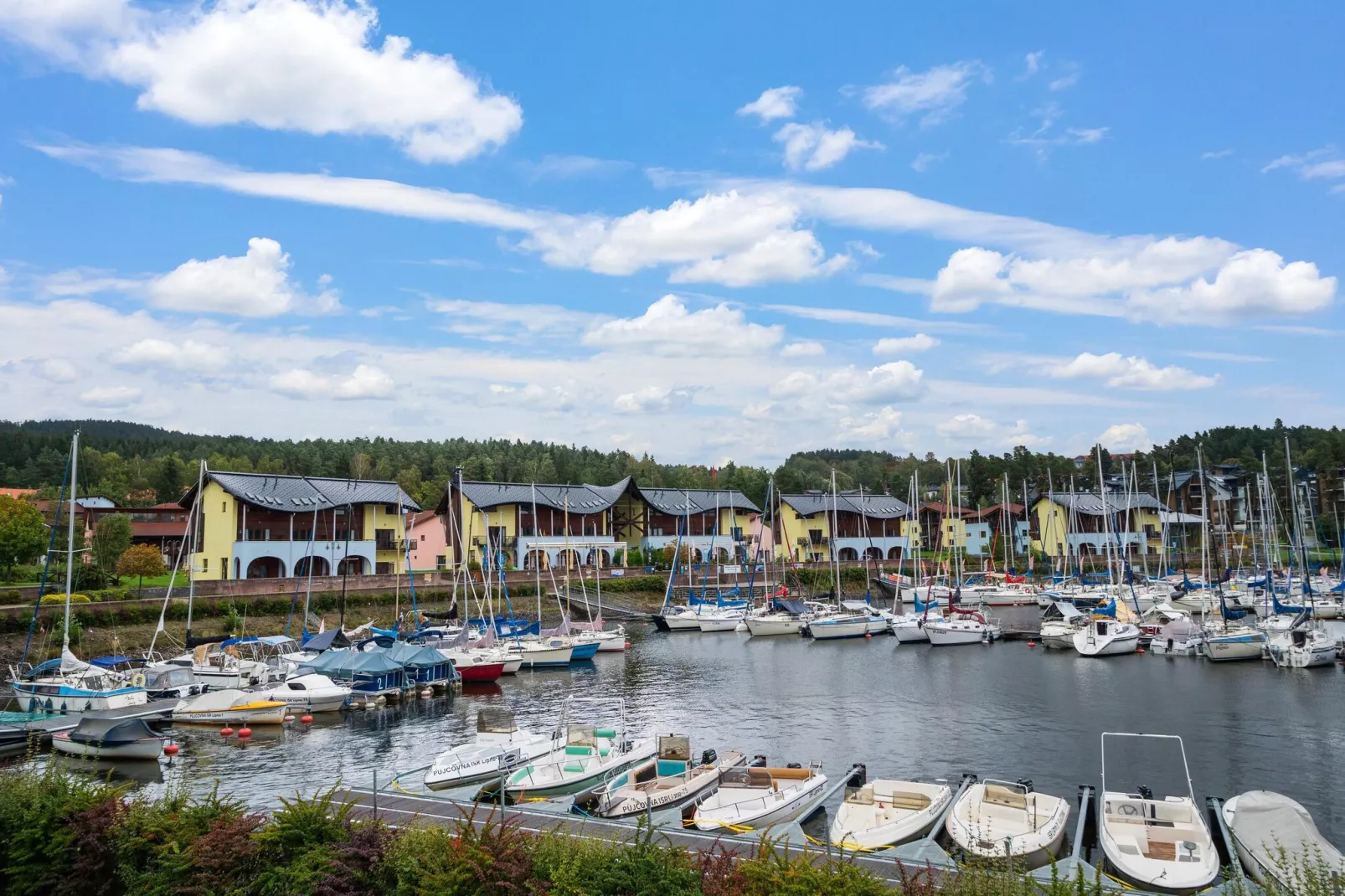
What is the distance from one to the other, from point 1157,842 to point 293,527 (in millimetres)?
72760

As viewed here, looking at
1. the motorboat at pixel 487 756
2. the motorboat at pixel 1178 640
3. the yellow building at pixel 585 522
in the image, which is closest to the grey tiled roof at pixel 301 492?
the yellow building at pixel 585 522

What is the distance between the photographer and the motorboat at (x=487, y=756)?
87.5 ft

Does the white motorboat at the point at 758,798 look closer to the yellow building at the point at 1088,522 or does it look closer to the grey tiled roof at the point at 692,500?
the grey tiled roof at the point at 692,500

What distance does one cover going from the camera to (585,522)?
335 ft

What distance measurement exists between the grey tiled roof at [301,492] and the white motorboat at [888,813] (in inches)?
2370

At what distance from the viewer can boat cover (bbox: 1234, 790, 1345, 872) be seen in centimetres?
1844

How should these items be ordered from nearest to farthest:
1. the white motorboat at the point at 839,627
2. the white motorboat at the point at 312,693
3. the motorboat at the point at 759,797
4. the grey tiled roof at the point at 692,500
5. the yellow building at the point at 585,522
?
the motorboat at the point at 759,797 → the white motorboat at the point at 312,693 → the white motorboat at the point at 839,627 → the yellow building at the point at 585,522 → the grey tiled roof at the point at 692,500

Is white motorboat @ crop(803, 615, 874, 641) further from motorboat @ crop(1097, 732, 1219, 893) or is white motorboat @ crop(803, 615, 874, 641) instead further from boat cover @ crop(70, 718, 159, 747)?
motorboat @ crop(1097, 732, 1219, 893)

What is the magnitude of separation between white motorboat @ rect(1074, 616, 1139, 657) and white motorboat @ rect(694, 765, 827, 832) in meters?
38.7

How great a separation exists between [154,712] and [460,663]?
1530 cm

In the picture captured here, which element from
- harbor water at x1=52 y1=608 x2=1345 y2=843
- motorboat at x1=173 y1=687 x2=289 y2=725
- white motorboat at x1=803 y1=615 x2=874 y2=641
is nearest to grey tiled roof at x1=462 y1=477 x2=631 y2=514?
white motorboat at x1=803 y1=615 x2=874 y2=641

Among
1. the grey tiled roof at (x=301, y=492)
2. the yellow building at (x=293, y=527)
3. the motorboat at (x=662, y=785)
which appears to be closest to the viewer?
the motorboat at (x=662, y=785)

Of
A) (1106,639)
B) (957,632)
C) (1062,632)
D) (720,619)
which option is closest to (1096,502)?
(1062,632)

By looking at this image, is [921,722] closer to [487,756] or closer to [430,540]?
[487,756]
